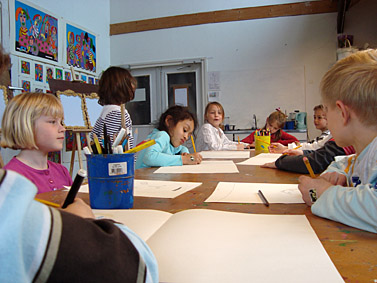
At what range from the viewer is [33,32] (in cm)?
379

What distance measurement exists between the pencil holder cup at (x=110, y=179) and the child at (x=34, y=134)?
1.82ft

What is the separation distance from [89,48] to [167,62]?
1.26 m

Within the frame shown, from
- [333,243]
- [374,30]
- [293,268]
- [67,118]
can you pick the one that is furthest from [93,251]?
[374,30]

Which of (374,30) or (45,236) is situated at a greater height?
(374,30)

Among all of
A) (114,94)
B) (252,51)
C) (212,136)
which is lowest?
(212,136)

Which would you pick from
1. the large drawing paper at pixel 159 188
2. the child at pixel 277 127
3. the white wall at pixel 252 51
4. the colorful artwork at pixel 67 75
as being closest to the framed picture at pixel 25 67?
the colorful artwork at pixel 67 75

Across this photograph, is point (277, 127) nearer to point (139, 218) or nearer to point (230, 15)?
point (230, 15)

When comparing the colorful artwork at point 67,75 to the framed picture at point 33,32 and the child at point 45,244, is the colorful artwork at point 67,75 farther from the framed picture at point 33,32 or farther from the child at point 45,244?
the child at point 45,244

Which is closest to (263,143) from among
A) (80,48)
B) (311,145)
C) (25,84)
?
(311,145)

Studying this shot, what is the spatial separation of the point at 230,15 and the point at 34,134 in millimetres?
4416

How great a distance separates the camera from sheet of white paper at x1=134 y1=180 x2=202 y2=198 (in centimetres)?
79

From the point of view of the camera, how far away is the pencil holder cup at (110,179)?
0.63 m

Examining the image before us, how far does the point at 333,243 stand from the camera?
45 cm

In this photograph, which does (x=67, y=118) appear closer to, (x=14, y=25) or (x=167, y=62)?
(x=14, y=25)
